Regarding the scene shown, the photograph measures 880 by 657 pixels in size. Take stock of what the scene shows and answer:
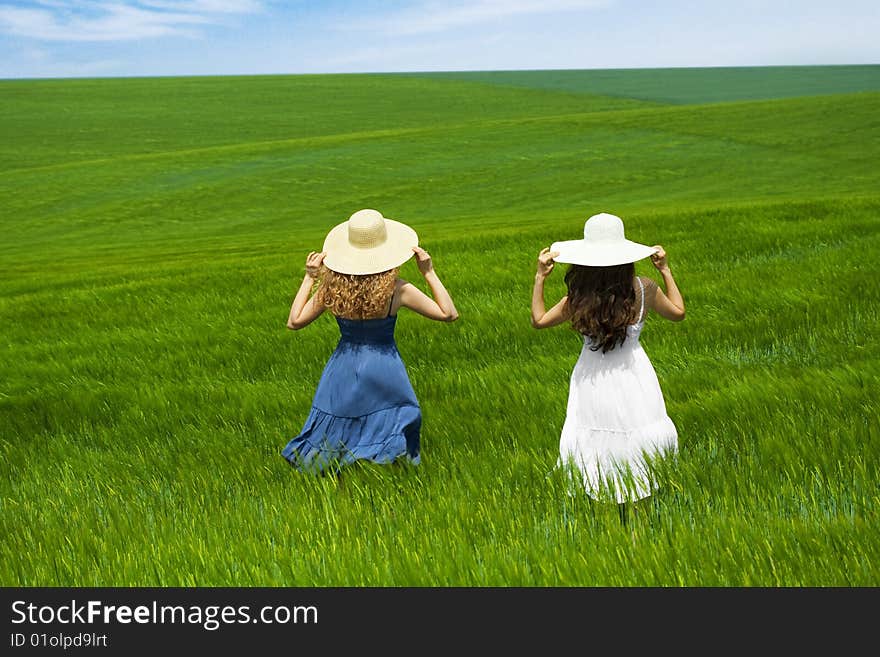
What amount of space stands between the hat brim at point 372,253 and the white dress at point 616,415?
1.09m

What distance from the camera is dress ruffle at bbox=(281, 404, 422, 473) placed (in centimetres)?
479

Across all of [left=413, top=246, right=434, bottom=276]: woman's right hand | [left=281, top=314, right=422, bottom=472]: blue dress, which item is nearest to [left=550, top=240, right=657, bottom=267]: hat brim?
[left=413, top=246, right=434, bottom=276]: woman's right hand

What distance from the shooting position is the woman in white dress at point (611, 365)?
4184 mm

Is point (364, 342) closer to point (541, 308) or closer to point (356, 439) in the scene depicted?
point (356, 439)

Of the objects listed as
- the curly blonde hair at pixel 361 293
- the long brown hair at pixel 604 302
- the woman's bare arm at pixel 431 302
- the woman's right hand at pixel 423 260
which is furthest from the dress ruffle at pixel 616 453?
the curly blonde hair at pixel 361 293

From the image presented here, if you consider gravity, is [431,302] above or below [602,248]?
below

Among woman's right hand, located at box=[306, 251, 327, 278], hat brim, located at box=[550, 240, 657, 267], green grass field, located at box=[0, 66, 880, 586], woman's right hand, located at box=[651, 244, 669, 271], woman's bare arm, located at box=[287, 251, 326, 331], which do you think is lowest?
green grass field, located at box=[0, 66, 880, 586]

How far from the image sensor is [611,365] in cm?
432

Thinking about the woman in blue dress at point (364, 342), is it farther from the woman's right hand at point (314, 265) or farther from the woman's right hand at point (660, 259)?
the woman's right hand at point (660, 259)

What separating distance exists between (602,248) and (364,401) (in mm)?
1567

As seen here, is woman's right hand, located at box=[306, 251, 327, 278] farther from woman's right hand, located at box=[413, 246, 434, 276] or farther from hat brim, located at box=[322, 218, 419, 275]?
woman's right hand, located at box=[413, 246, 434, 276]

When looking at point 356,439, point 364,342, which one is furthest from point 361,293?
point 356,439

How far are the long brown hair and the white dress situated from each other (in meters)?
0.09

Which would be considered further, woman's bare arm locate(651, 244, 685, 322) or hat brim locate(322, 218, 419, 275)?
hat brim locate(322, 218, 419, 275)
